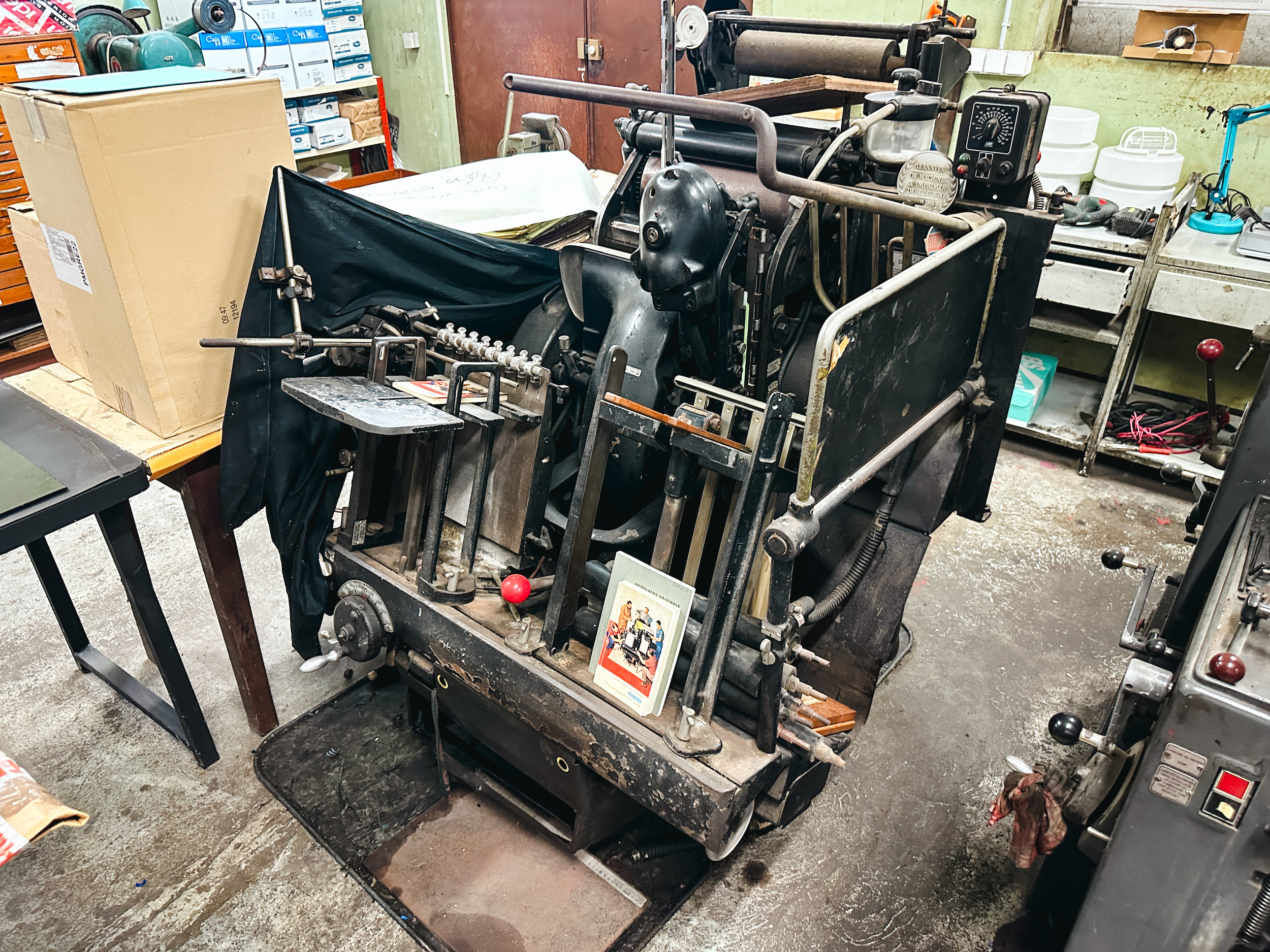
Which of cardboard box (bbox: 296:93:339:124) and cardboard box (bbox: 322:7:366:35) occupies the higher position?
cardboard box (bbox: 322:7:366:35)

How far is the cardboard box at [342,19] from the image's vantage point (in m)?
4.88

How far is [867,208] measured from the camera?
1.42 meters

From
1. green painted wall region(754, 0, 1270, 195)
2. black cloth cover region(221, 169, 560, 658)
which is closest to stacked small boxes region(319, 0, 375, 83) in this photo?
green painted wall region(754, 0, 1270, 195)

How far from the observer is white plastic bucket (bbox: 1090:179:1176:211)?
318 centimetres

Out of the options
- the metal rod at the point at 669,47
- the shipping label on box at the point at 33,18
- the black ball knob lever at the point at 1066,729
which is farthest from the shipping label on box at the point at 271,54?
the black ball knob lever at the point at 1066,729

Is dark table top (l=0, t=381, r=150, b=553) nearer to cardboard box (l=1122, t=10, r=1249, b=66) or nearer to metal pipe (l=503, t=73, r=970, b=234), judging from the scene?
metal pipe (l=503, t=73, r=970, b=234)

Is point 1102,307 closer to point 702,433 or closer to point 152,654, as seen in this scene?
point 702,433

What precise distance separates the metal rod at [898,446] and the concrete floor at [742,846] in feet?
2.62

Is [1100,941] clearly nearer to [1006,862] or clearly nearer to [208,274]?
[1006,862]

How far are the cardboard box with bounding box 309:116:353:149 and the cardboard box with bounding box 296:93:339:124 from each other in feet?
0.07

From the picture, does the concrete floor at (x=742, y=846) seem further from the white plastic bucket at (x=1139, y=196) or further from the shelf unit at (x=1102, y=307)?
the white plastic bucket at (x=1139, y=196)

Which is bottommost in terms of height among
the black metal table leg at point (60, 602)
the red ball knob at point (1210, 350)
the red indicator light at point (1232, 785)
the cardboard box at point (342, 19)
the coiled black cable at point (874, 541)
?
the black metal table leg at point (60, 602)

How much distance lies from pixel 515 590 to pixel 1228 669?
3.79 feet

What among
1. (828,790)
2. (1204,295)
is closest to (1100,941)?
(828,790)
